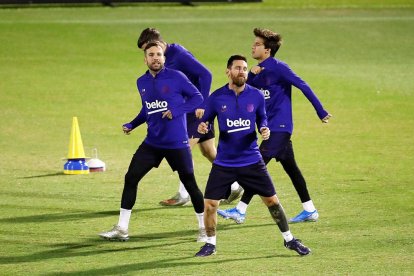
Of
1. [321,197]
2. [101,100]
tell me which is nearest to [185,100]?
[321,197]

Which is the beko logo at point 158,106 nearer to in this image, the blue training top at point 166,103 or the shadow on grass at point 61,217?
the blue training top at point 166,103

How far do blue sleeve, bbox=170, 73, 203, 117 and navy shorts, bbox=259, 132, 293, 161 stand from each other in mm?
1313

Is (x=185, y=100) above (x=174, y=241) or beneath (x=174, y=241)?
above

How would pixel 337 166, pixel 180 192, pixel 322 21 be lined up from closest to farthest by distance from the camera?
pixel 180 192 → pixel 337 166 → pixel 322 21

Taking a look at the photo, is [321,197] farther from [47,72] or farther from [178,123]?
[47,72]

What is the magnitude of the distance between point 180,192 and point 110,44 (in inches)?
730

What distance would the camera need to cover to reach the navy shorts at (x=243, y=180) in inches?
498

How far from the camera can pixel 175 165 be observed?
13719 mm

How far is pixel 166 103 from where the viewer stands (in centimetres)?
1356

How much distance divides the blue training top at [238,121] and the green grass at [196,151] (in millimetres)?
1026

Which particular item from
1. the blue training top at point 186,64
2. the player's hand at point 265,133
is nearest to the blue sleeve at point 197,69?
the blue training top at point 186,64

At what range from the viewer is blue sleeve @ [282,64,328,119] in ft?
46.9

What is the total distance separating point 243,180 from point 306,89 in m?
2.05

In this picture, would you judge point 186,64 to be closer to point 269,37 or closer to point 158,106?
point 269,37
